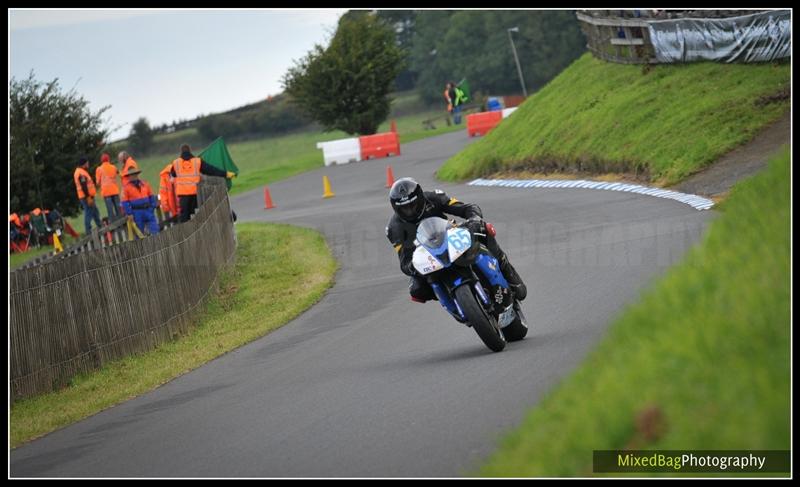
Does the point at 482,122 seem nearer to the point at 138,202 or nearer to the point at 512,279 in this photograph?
the point at 138,202

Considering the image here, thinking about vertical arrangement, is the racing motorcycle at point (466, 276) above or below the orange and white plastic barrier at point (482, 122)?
above

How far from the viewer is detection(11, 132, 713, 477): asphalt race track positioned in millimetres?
8164

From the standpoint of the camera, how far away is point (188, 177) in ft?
78.0

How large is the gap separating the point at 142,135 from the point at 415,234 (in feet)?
240

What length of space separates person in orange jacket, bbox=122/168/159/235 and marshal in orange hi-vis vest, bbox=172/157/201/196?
Result: 0.71 metres

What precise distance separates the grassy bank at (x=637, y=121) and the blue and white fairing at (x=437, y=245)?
12.7 metres

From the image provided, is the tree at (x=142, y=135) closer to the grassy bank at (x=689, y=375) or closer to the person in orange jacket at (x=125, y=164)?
the person in orange jacket at (x=125, y=164)

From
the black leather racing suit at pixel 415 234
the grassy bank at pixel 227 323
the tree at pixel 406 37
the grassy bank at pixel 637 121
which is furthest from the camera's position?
the tree at pixel 406 37

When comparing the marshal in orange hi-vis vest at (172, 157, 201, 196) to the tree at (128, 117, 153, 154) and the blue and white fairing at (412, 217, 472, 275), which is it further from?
the tree at (128, 117, 153, 154)

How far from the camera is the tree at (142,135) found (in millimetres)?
80000

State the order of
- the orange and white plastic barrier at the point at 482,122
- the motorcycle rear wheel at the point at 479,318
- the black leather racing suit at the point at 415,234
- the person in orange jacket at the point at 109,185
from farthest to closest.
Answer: the orange and white plastic barrier at the point at 482,122
the person in orange jacket at the point at 109,185
the black leather racing suit at the point at 415,234
the motorcycle rear wheel at the point at 479,318

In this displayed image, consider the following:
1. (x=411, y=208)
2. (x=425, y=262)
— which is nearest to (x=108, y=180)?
(x=411, y=208)

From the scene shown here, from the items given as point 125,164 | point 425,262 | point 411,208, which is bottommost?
point 425,262

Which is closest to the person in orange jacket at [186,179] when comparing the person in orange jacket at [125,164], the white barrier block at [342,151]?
the person in orange jacket at [125,164]
